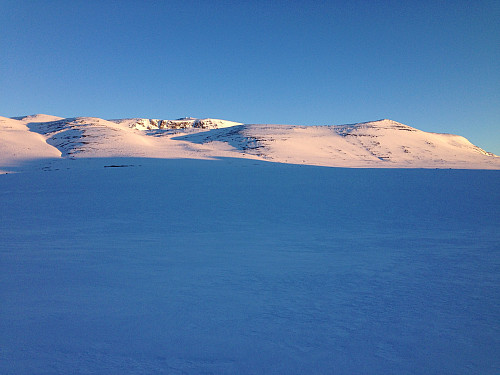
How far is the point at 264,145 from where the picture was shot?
39938 mm

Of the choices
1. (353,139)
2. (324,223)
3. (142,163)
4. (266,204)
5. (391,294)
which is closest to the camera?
(391,294)

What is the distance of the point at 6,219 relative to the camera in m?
10.5

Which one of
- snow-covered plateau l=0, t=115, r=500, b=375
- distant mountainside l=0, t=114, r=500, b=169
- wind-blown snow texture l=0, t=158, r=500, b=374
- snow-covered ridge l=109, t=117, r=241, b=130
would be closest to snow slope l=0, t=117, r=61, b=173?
distant mountainside l=0, t=114, r=500, b=169

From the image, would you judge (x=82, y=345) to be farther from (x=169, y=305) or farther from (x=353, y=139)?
(x=353, y=139)

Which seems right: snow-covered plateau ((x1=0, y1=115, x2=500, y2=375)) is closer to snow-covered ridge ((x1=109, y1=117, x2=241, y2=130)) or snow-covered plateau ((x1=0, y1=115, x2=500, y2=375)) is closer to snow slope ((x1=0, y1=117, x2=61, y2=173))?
snow slope ((x1=0, y1=117, x2=61, y2=173))

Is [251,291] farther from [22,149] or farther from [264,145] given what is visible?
[22,149]

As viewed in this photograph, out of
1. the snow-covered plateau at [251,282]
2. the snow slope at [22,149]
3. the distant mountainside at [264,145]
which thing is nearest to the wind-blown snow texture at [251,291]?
the snow-covered plateau at [251,282]

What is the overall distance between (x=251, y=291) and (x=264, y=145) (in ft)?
119

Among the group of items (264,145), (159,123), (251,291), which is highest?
(159,123)

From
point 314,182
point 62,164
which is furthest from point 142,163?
point 314,182

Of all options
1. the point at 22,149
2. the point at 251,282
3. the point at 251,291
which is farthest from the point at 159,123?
the point at 251,291

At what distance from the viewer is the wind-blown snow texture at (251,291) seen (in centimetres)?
294

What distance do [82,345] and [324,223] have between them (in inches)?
319

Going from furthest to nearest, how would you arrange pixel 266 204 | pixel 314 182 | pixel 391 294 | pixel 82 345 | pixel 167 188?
pixel 314 182
pixel 167 188
pixel 266 204
pixel 391 294
pixel 82 345
